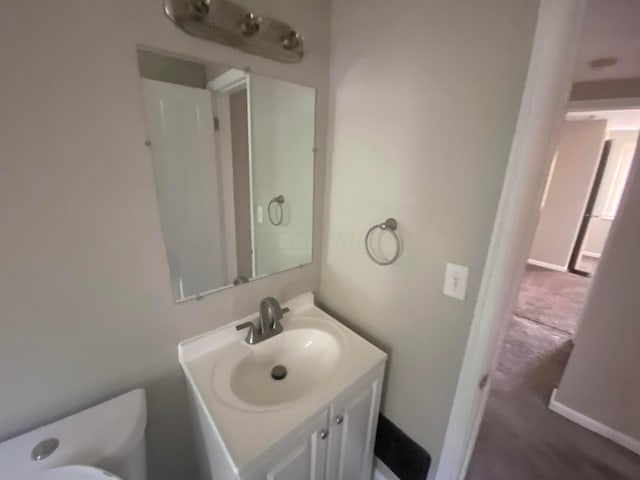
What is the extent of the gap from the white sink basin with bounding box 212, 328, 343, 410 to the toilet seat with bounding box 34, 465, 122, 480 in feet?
1.02

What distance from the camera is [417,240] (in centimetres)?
99

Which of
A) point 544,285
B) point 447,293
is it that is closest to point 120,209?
point 447,293

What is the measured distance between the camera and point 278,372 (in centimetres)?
112

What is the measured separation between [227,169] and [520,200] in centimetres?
98

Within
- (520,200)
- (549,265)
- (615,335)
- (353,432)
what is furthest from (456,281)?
(549,265)

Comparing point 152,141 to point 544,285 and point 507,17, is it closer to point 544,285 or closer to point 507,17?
point 507,17

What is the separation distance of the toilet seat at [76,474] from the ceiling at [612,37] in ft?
6.55

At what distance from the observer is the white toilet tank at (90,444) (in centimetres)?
71

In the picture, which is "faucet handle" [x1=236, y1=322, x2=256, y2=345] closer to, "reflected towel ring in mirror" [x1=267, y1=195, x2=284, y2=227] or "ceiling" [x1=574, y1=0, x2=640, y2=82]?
"reflected towel ring in mirror" [x1=267, y1=195, x2=284, y2=227]

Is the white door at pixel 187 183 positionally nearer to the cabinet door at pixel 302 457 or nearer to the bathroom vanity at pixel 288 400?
the bathroom vanity at pixel 288 400

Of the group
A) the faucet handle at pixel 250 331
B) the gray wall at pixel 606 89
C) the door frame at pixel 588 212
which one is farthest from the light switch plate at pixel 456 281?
the door frame at pixel 588 212

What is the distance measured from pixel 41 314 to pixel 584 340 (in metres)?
2.60

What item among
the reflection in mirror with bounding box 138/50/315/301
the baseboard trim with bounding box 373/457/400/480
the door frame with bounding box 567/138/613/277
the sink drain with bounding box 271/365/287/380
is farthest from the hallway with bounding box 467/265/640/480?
the door frame with bounding box 567/138/613/277

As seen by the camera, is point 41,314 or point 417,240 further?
point 417,240
